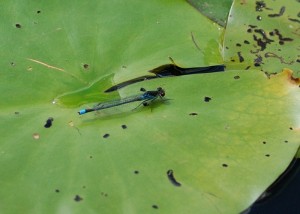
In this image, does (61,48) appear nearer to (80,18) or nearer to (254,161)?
(80,18)

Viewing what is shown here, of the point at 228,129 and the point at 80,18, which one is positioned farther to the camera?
the point at 80,18

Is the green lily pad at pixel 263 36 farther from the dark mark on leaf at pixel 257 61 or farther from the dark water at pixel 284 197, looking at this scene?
the dark water at pixel 284 197

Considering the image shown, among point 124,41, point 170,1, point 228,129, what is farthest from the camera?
point 170,1

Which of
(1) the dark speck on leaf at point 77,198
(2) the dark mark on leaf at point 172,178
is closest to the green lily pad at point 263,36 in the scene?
(2) the dark mark on leaf at point 172,178

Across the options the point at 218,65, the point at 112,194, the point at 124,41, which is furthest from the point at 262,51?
the point at 112,194

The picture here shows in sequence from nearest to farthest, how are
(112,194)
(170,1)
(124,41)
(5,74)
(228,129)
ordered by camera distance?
(112,194) → (228,129) → (5,74) → (124,41) → (170,1)

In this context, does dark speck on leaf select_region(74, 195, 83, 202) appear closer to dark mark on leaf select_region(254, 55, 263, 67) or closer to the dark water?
the dark water
